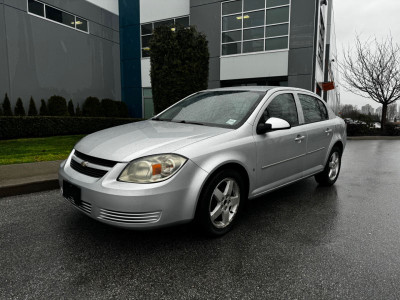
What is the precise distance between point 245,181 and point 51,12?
53.1 feet

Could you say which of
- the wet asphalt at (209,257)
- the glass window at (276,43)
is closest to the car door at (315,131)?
the wet asphalt at (209,257)

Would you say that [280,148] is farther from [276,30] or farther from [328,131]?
[276,30]

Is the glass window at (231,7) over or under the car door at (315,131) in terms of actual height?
over

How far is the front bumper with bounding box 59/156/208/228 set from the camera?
8.05ft

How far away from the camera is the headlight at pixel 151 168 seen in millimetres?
2535

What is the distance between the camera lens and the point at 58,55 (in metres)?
15.4

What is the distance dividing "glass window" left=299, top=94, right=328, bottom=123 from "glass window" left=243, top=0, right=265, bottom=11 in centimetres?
1240

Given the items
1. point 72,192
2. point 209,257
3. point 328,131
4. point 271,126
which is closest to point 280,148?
point 271,126

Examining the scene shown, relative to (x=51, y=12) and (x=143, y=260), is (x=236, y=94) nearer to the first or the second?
(x=143, y=260)

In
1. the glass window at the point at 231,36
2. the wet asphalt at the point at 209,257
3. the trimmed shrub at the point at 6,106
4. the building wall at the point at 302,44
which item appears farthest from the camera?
the glass window at the point at 231,36

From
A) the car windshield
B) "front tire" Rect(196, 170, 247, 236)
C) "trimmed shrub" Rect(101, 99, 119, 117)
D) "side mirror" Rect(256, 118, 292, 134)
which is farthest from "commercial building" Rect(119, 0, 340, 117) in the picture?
"front tire" Rect(196, 170, 247, 236)

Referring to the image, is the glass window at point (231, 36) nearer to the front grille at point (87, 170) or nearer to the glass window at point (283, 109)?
the glass window at point (283, 109)

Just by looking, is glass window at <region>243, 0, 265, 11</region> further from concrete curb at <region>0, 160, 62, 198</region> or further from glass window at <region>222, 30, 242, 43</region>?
concrete curb at <region>0, 160, 62, 198</region>

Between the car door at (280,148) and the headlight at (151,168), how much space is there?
114 centimetres
